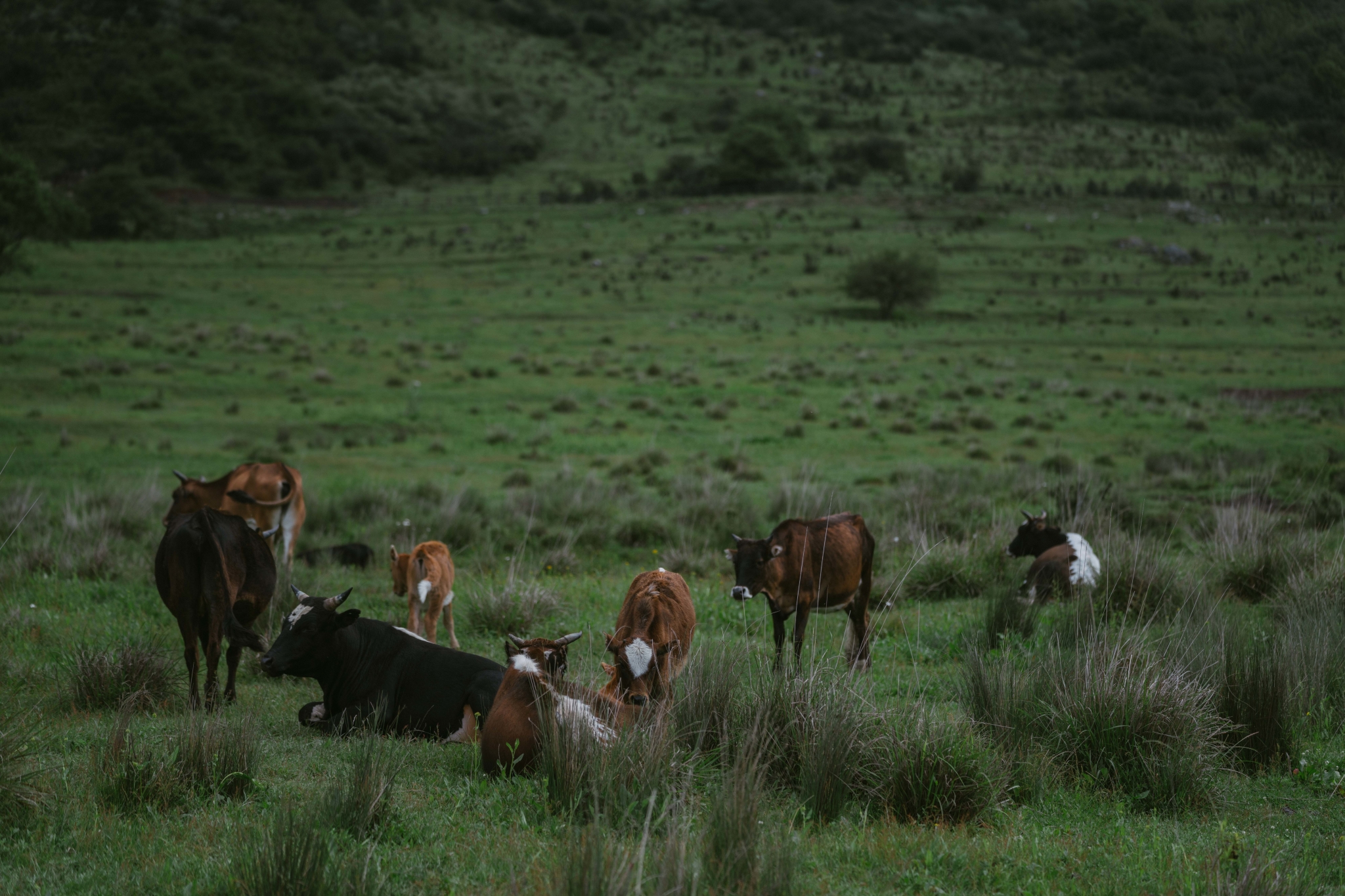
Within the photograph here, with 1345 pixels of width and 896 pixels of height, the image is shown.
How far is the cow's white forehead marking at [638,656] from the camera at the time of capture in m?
6.52

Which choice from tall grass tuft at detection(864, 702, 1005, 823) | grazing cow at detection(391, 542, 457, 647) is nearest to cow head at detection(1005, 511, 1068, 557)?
tall grass tuft at detection(864, 702, 1005, 823)

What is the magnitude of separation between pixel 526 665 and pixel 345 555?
8.13m

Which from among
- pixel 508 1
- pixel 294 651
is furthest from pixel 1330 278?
pixel 508 1

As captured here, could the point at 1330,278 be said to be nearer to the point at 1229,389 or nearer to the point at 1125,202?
the point at 1229,389

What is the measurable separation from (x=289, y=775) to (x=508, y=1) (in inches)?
7142

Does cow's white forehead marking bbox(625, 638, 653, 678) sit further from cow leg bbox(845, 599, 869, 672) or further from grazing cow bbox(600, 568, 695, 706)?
cow leg bbox(845, 599, 869, 672)

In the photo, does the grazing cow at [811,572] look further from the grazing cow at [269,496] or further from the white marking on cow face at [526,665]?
the grazing cow at [269,496]

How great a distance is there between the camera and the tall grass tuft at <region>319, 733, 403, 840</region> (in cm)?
518

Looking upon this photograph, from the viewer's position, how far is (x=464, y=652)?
782 centimetres

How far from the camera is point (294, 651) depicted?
742 cm

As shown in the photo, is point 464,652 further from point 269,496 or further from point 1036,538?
point 1036,538

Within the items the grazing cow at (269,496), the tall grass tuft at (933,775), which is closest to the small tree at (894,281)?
the grazing cow at (269,496)

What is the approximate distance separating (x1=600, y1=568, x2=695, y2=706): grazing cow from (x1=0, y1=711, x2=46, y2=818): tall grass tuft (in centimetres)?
332

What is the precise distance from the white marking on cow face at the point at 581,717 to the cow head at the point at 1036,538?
7.69 m
